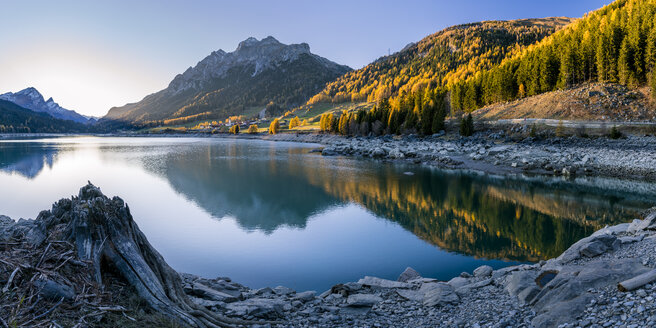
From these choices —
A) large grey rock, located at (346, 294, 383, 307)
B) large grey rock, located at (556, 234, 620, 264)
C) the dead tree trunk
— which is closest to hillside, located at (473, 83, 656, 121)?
large grey rock, located at (556, 234, 620, 264)

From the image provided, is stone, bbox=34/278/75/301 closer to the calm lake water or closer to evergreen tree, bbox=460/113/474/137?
the calm lake water

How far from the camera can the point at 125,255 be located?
5371mm

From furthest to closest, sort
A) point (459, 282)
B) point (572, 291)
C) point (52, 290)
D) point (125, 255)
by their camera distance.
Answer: point (459, 282) < point (572, 291) < point (125, 255) < point (52, 290)

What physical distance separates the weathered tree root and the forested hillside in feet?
195

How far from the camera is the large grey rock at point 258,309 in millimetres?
6336

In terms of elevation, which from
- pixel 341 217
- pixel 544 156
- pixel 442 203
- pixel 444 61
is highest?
pixel 444 61

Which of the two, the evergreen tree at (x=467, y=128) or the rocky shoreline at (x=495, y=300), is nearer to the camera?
the rocky shoreline at (x=495, y=300)

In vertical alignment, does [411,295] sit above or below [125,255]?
below

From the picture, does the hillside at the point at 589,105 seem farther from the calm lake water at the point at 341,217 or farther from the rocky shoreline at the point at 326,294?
the rocky shoreline at the point at 326,294

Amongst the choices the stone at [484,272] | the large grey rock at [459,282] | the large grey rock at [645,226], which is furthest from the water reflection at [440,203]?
the large grey rock at [459,282]

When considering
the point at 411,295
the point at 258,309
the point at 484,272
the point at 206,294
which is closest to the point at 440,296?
the point at 411,295

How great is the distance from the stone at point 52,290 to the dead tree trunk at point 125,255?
55 centimetres

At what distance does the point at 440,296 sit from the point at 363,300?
6.12 feet

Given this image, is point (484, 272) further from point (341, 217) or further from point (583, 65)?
point (583, 65)
